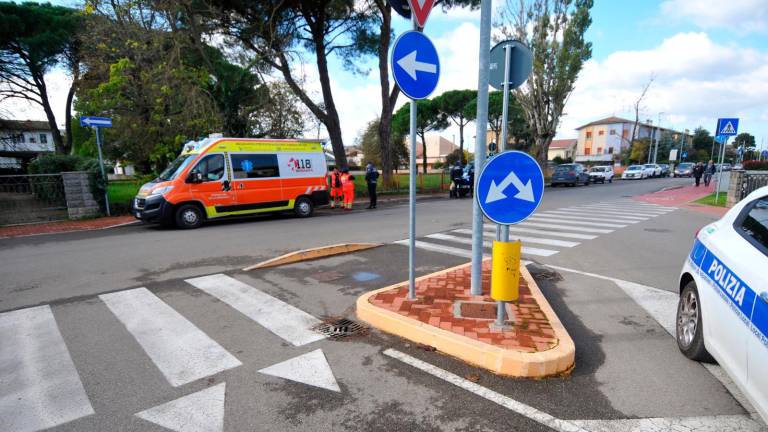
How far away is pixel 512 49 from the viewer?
4.05m

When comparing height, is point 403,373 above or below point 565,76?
below

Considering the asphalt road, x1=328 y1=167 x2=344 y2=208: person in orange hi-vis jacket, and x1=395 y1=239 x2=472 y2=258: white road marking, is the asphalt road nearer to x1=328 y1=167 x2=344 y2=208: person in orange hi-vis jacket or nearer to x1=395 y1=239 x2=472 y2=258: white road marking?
x1=395 y1=239 x2=472 y2=258: white road marking

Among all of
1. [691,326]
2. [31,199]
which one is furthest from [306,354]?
[31,199]

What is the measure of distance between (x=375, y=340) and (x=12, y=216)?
542 inches

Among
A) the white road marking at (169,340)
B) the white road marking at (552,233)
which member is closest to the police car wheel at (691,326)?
the white road marking at (169,340)

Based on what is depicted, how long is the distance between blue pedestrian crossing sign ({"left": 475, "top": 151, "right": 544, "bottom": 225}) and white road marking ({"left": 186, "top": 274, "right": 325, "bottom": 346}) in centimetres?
203

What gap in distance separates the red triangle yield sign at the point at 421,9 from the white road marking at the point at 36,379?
429 cm

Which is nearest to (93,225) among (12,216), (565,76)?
(12,216)

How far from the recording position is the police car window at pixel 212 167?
1077 cm

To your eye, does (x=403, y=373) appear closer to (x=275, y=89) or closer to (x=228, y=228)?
(x=228, y=228)

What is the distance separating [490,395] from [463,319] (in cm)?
105

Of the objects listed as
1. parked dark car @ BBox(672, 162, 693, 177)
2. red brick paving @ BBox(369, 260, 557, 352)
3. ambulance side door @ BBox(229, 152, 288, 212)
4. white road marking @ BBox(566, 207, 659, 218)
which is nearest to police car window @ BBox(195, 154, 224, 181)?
ambulance side door @ BBox(229, 152, 288, 212)

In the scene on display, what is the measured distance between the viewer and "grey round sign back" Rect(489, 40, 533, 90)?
13.3ft

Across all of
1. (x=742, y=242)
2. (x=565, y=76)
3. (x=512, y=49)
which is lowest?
(x=742, y=242)
